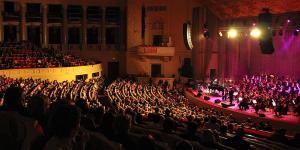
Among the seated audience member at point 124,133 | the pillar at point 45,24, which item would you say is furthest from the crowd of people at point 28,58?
the seated audience member at point 124,133

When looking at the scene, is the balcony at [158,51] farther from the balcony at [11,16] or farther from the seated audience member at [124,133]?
the seated audience member at [124,133]

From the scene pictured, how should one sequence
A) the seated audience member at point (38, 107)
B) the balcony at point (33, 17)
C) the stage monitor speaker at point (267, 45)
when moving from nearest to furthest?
1. the seated audience member at point (38, 107)
2. the stage monitor speaker at point (267, 45)
3. the balcony at point (33, 17)

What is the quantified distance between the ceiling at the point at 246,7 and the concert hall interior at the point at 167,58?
90 mm

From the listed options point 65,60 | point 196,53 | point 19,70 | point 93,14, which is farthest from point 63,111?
point 93,14

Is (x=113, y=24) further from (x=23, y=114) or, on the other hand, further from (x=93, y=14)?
(x=23, y=114)

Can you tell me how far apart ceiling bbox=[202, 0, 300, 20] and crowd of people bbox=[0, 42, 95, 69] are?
460 inches

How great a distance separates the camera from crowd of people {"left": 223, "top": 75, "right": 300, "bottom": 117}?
1878 cm

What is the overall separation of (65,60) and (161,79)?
873 cm

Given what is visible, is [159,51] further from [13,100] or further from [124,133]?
[13,100]

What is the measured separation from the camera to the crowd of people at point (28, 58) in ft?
77.6

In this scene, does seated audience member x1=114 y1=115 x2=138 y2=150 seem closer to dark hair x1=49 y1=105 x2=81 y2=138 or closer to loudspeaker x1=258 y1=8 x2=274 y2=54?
dark hair x1=49 y1=105 x2=81 y2=138

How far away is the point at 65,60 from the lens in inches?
1094

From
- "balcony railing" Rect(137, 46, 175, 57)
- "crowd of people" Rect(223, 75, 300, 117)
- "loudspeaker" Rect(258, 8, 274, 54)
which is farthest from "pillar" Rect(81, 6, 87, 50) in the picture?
"loudspeaker" Rect(258, 8, 274, 54)

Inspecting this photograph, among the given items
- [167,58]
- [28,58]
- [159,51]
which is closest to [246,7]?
[159,51]
